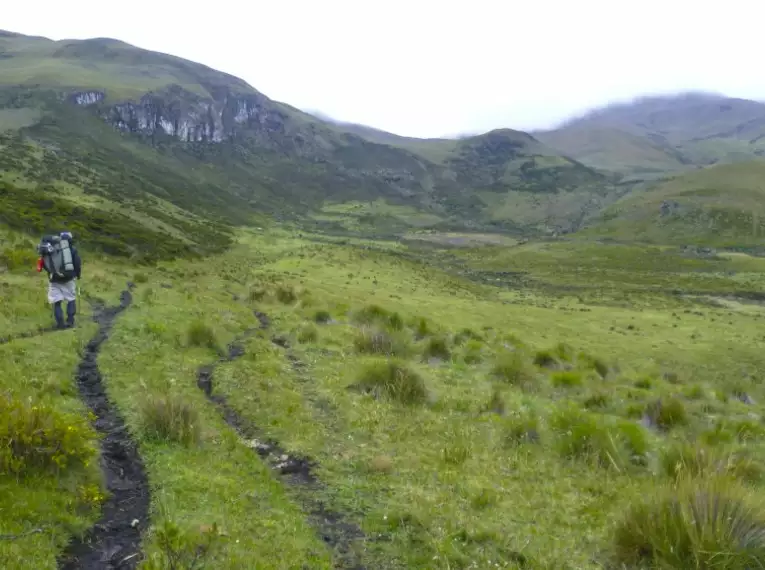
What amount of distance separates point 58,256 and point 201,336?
445 cm

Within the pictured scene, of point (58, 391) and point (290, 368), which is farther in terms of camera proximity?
point (290, 368)

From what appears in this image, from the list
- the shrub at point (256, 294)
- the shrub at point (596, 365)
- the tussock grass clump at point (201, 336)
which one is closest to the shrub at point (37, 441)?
the tussock grass clump at point (201, 336)

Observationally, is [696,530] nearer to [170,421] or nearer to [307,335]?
[170,421]

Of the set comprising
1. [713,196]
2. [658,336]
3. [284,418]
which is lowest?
[658,336]

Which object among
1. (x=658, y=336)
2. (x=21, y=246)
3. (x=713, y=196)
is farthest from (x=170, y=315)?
(x=713, y=196)

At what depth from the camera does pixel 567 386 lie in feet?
57.4

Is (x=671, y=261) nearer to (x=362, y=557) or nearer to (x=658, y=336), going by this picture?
(x=658, y=336)

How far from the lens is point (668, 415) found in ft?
46.4

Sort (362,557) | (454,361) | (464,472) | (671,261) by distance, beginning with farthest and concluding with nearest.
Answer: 1. (671,261)
2. (454,361)
3. (464,472)
4. (362,557)

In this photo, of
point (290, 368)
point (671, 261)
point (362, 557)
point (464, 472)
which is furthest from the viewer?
point (671, 261)

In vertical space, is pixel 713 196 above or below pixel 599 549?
above

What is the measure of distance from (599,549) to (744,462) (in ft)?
14.6

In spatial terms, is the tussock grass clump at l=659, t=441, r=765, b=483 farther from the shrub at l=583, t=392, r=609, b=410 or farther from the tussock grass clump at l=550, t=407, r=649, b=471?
the shrub at l=583, t=392, r=609, b=410

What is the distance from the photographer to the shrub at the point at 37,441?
7145 mm
